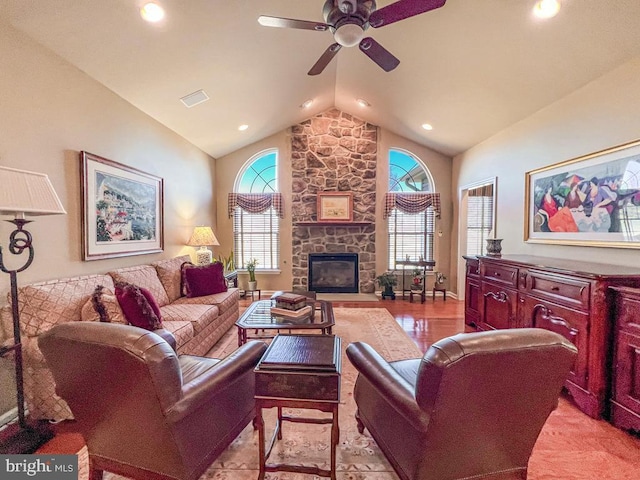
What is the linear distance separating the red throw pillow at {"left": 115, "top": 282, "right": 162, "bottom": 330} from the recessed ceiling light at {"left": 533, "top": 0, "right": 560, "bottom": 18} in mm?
3856

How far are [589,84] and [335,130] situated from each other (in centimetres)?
410

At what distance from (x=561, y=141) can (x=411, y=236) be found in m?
3.28

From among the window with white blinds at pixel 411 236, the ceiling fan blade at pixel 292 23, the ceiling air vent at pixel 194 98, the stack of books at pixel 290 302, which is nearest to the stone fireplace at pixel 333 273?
the window with white blinds at pixel 411 236

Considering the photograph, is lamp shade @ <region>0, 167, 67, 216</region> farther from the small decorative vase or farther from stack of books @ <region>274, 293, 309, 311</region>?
the small decorative vase

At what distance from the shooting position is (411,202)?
6.16m

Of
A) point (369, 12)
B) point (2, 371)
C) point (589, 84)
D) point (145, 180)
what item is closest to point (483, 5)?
point (369, 12)

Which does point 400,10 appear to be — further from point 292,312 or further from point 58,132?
point 58,132

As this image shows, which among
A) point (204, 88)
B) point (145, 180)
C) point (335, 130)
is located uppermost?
point (335, 130)

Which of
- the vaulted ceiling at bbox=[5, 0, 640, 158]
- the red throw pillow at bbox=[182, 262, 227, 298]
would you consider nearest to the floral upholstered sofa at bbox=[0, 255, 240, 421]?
the red throw pillow at bbox=[182, 262, 227, 298]

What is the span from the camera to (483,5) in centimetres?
251

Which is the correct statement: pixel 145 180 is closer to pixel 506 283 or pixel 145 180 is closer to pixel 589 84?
pixel 506 283

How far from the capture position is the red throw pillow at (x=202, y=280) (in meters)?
3.82

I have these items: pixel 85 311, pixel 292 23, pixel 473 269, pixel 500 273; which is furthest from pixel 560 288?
pixel 85 311

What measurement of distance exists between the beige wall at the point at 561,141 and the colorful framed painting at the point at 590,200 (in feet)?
0.29
